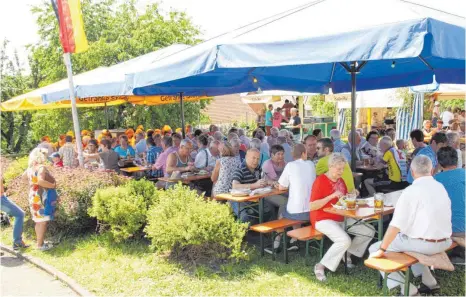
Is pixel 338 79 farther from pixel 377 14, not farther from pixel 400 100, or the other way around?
pixel 400 100

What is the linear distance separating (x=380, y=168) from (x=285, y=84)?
3.37 metres

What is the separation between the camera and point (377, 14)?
4246 mm

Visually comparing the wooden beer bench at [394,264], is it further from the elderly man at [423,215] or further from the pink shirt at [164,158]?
the pink shirt at [164,158]

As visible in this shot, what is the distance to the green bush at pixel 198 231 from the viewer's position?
5156 mm

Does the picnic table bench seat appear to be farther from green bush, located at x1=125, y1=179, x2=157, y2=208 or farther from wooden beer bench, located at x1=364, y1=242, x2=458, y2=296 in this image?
green bush, located at x1=125, y1=179, x2=157, y2=208

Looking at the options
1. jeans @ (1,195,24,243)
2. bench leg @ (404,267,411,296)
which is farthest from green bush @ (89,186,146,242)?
bench leg @ (404,267,411,296)

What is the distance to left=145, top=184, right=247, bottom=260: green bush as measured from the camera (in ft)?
16.9

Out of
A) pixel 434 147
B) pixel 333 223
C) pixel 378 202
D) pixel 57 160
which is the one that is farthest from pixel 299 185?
pixel 57 160

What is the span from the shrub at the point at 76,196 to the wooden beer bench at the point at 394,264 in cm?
442

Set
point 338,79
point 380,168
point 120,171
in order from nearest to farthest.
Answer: point 380,168, point 120,171, point 338,79

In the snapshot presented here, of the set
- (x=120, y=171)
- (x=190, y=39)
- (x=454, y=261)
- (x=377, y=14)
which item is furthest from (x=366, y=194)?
(x=190, y=39)

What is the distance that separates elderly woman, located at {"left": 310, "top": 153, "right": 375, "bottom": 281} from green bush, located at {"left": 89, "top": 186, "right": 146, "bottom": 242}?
2503mm

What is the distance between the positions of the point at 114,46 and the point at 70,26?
369 inches

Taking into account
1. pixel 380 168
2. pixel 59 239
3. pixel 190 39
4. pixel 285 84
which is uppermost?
pixel 190 39
